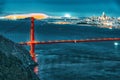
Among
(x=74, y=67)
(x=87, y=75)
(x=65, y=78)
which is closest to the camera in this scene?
(x=65, y=78)

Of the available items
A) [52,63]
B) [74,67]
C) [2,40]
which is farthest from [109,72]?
[2,40]

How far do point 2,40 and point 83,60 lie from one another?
54292 mm

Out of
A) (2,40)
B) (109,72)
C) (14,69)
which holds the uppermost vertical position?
(2,40)

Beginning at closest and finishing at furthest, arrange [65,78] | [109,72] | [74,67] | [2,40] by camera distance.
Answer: [2,40] → [65,78] → [109,72] → [74,67]

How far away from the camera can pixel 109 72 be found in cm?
4825

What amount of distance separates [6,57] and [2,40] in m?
0.42

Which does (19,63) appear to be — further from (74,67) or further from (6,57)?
(74,67)

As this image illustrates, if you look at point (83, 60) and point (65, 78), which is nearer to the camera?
point (65, 78)

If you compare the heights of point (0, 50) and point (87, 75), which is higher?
point (0, 50)

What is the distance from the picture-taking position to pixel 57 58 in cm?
6069

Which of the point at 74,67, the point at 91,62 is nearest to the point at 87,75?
the point at 74,67

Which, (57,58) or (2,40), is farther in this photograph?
(57,58)

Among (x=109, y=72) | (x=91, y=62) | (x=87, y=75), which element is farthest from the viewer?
(x=91, y=62)

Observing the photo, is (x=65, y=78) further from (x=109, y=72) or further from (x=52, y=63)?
(x=52, y=63)
